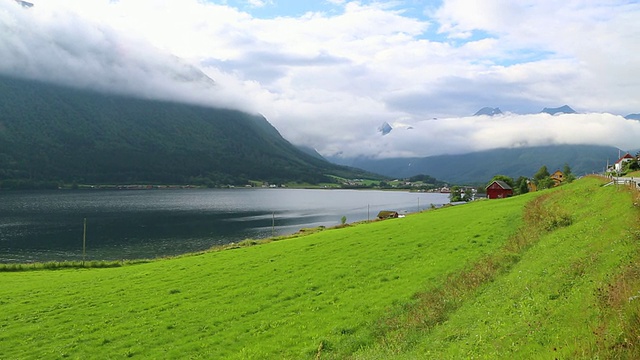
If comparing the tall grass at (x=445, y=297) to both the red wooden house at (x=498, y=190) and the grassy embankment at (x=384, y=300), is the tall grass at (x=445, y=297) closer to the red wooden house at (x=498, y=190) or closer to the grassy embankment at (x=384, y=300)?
the grassy embankment at (x=384, y=300)

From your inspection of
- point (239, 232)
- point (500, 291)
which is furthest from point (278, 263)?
point (239, 232)

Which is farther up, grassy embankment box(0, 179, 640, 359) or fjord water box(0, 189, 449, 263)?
grassy embankment box(0, 179, 640, 359)

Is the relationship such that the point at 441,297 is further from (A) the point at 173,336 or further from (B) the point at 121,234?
(B) the point at 121,234

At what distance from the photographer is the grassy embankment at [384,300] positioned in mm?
14484

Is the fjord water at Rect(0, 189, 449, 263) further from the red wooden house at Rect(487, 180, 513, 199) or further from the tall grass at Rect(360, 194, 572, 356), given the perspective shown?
the tall grass at Rect(360, 194, 572, 356)

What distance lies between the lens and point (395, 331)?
20453 millimetres

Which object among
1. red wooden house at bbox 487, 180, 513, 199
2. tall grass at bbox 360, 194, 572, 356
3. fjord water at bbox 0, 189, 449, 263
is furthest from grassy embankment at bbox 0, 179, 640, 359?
red wooden house at bbox 487, 180, 513, 199

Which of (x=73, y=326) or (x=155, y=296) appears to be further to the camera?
(x=155, y=296)

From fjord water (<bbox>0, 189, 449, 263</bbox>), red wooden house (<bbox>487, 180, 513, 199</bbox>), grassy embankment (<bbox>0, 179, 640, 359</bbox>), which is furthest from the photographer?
red wooden house (<bbox>487, 180, 513, 199</bbox>)

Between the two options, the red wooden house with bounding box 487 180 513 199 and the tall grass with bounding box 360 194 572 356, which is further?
the red wooden house with bounding box 487 180 513 199

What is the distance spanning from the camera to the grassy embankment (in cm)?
1448

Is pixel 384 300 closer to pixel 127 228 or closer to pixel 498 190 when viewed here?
pixel 127 228

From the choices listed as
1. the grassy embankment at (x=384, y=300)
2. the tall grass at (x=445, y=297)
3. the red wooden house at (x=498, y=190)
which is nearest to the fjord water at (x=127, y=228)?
the red wooden house at (x=498, y=190)

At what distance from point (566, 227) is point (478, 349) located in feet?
77.2
